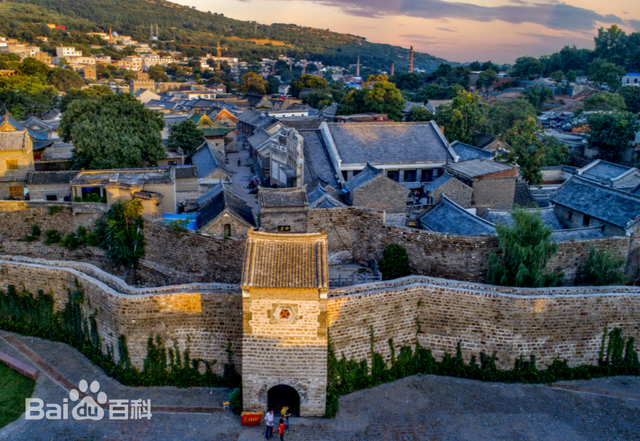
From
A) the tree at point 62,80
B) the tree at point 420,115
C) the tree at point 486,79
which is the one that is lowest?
the tree at point 420,115

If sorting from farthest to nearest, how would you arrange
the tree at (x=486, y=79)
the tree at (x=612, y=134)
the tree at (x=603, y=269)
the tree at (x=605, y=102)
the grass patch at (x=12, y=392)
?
the tree at (x=486, y=79), the tree at (x=605, y=102), the tree at (x=612, y=134), the tree at (x=603, y=269), the grass patch at (x=12, y=392)

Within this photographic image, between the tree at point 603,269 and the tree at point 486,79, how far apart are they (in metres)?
68.5

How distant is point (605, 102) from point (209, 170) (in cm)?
3938

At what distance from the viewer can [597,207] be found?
2023 centimetres

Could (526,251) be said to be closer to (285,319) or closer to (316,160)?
(285,319)

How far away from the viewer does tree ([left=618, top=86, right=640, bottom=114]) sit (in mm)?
52188

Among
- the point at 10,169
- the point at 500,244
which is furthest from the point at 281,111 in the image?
the point at 500,244

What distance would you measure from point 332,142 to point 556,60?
237ft

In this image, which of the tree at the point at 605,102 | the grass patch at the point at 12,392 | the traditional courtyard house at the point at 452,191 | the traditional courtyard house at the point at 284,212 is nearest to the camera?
the grass patch at the point at 12,392

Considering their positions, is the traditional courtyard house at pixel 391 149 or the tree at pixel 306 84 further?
the tree at pixel 306 84

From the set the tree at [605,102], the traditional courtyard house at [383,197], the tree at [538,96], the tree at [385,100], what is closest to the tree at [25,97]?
the tree at [385,100]

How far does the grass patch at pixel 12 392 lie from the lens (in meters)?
12.8

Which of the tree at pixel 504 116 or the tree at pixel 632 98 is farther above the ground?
the tree at pixel 632 98

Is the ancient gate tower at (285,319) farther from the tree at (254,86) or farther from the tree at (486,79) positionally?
the tree at (486,79)
